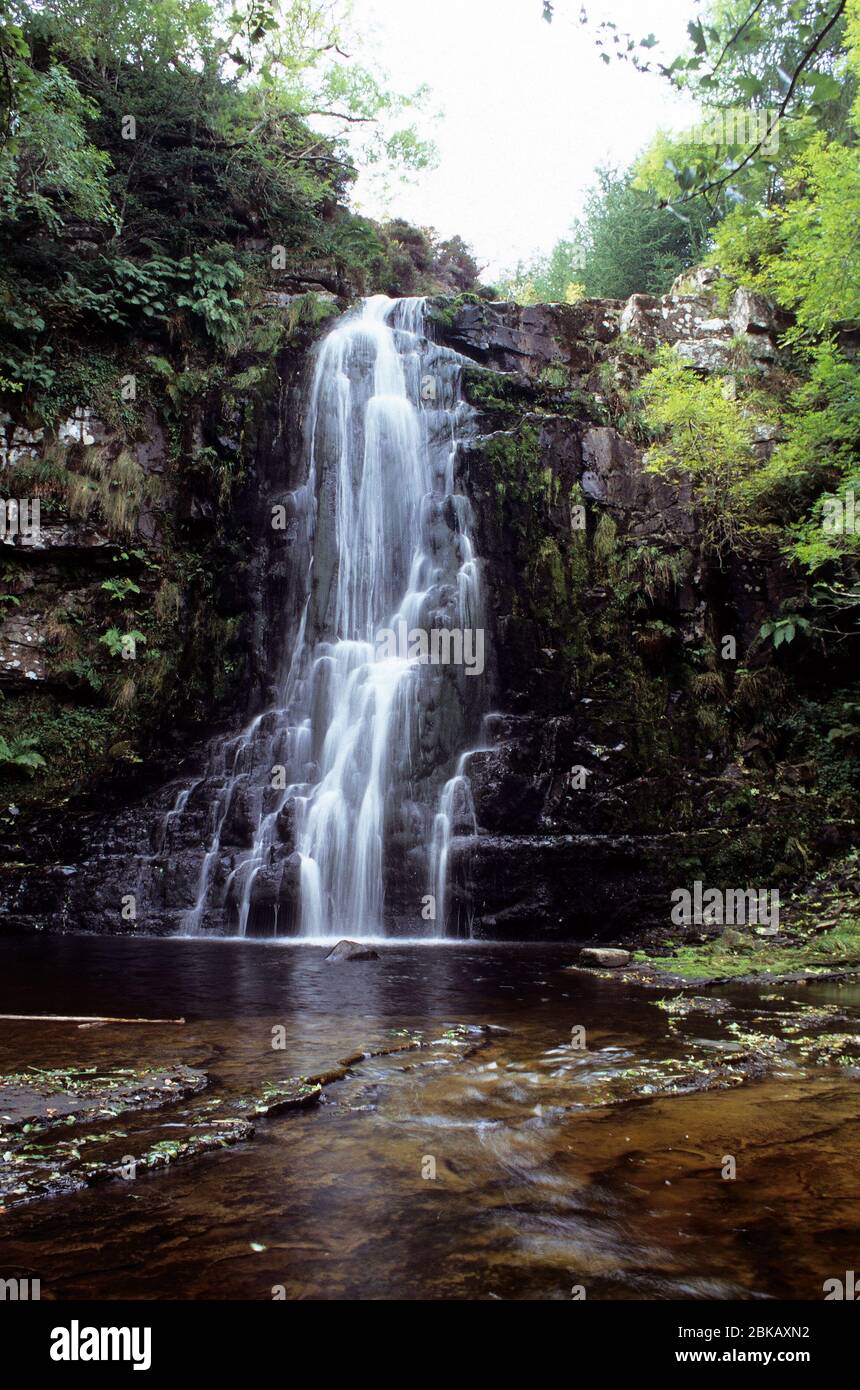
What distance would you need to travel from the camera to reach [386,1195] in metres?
2.86

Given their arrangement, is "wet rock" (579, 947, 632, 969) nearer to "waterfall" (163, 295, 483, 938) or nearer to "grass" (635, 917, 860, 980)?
"grass" (635, 917, 860, 980)

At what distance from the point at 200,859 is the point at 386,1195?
329 inches

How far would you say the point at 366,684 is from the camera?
11773 mm

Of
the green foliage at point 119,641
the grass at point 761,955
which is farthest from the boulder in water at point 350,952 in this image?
→ the green foliage at point 119,641

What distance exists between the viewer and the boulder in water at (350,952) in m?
Result: 8.14

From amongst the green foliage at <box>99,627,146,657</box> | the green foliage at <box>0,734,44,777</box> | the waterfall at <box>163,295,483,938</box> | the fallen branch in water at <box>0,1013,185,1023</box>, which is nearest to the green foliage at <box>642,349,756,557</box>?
the waterfall at <box>163,295,483,938</box>

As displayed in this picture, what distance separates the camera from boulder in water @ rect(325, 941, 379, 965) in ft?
26.7

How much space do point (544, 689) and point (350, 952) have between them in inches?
200

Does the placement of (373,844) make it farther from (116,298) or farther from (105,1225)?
(116,298)

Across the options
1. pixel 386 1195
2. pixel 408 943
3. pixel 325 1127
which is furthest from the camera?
pixel 408 943

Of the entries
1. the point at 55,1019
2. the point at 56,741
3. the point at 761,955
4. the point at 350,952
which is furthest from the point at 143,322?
the point at 761,955

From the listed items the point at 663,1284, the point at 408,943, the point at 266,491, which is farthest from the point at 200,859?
the point at 663,1284

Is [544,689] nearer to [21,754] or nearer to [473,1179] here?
[21,754]

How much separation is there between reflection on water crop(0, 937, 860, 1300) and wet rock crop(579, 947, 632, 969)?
2236 millimetres
